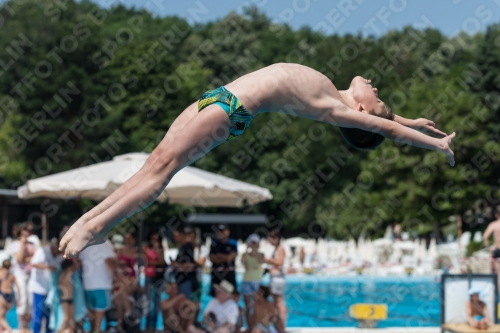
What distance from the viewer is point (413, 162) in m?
34.4

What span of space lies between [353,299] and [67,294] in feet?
35.5

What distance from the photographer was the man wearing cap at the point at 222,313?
366 inches

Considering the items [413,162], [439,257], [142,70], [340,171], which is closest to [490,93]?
[413,162]

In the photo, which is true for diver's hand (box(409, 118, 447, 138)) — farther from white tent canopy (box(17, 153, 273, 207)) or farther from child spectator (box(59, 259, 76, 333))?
child spectator (box(59, 259, 76, 333))

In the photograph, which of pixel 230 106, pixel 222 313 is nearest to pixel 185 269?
pixel 222 313

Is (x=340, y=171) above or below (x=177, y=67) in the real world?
below

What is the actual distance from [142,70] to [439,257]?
21.4m

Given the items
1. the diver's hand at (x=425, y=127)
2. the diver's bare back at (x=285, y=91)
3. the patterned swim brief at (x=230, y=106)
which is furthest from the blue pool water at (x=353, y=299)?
the patterned swim brief at (x=230, y=106)

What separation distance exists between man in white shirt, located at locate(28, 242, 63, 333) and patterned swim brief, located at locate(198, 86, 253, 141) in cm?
601

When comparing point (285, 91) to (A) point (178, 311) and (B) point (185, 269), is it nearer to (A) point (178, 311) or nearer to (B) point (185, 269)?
(B) point (185, 269)

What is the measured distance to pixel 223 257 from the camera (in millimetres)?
10031

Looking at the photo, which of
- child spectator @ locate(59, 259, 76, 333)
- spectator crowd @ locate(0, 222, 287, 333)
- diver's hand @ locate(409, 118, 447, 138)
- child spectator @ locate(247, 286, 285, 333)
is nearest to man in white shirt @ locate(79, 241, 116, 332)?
spectator crowd @ locate(0, 222, 287, 333)

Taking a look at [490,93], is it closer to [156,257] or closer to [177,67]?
[177,67]

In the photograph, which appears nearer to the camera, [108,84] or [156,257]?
[156,257]
